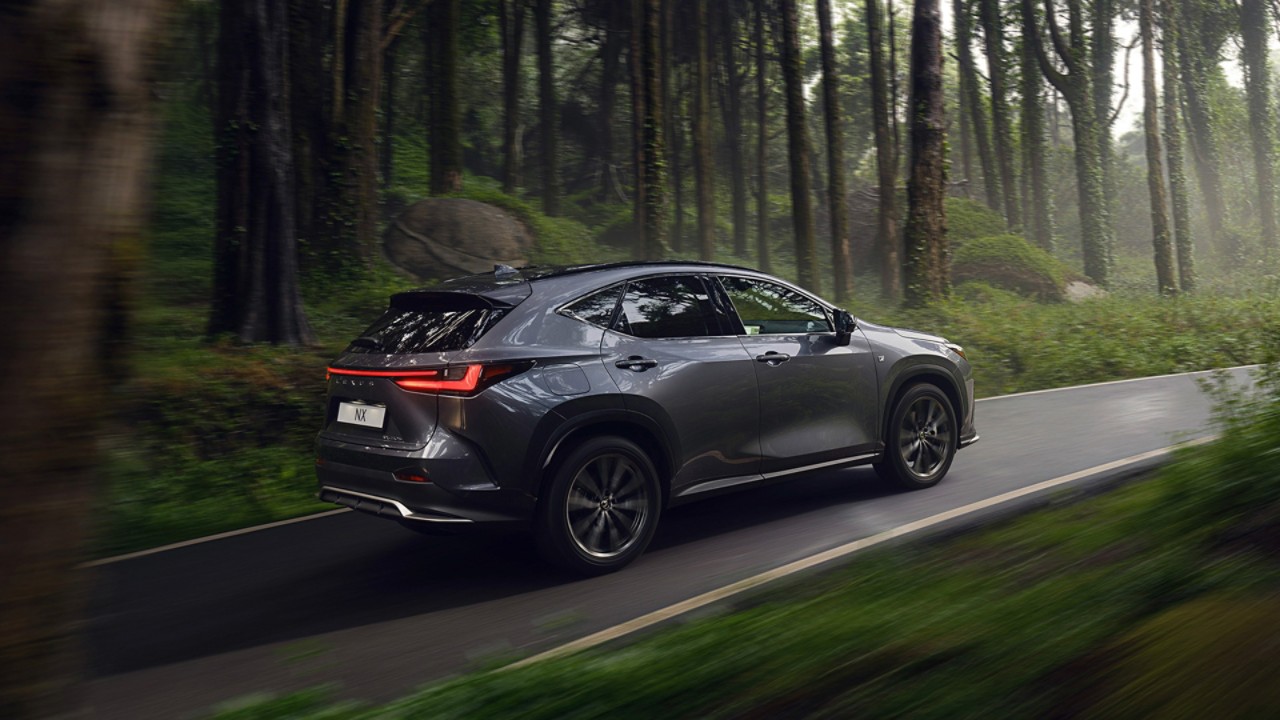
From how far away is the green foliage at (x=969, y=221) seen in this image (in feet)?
107

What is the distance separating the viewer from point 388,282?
18.0 meters

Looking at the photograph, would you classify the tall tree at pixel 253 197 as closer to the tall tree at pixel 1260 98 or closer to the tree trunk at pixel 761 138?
the tree trunk at pixel 761 138

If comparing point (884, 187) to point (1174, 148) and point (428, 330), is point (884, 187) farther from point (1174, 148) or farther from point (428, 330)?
point (428, 330)

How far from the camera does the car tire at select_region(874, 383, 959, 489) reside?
765 centimetres

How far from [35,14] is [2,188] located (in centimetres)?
47

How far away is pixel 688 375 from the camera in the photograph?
250 inches

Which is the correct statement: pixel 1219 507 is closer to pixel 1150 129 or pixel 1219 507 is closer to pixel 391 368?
pixel 391 368

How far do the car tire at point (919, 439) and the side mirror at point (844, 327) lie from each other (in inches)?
28.1

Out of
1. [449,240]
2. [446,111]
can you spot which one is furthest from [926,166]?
[446,111]

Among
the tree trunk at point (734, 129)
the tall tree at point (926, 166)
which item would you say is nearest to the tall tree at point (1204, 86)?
the tree trunk at point (734, 129)

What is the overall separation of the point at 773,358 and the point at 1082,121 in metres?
29.5

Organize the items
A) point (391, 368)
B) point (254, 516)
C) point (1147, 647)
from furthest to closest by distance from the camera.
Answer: point (254, 516) < point (391, 368) < point (1147, 647)

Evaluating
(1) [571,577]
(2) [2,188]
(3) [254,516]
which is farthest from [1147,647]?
(3) [254,516]

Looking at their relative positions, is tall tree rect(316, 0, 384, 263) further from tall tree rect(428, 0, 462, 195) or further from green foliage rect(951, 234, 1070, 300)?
green foliage rect(951, 234, 1070, 300)
